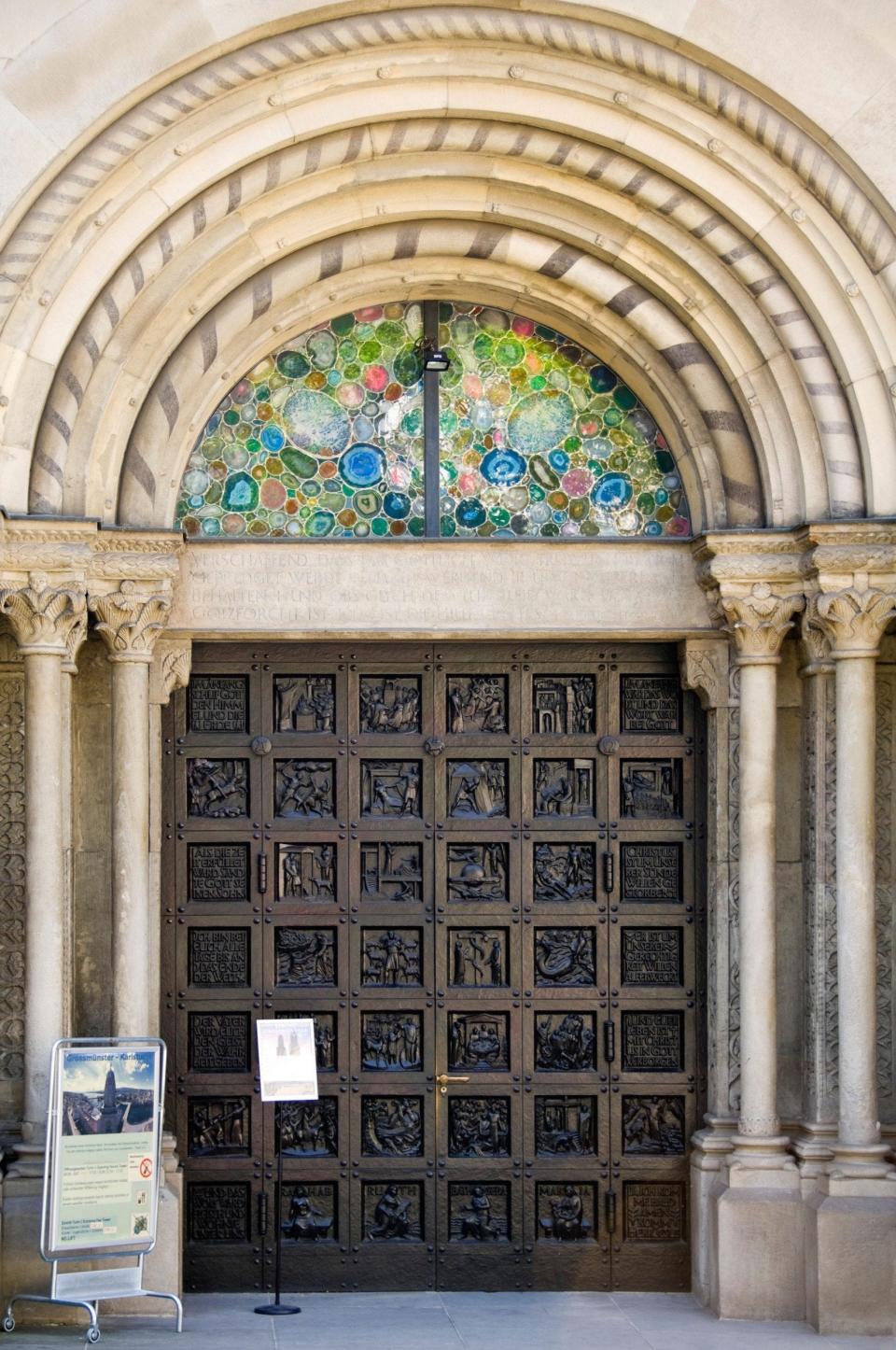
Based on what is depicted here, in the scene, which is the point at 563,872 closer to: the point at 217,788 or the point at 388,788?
the point at 388,788

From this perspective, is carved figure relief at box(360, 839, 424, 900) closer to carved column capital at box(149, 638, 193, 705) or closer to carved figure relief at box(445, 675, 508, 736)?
carved figure relief at box(445, 675, 508, 736)

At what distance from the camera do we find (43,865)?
9.92m

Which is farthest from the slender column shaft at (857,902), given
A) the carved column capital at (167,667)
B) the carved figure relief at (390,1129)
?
the carved column capital at (167,667)

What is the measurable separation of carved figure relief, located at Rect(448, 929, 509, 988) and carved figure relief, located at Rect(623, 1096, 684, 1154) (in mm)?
917

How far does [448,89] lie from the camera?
10.1 m

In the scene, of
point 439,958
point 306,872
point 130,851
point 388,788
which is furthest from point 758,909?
point 130,851

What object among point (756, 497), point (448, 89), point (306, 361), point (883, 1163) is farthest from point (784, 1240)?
point (448, 89)

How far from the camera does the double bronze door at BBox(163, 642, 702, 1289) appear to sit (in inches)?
423

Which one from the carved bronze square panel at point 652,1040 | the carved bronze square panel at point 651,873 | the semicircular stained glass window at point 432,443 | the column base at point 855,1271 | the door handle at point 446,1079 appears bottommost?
the column base at point 855,1271

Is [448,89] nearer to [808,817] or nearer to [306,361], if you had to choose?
Answer: [306,361]

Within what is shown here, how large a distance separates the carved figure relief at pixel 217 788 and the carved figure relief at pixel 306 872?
313mm

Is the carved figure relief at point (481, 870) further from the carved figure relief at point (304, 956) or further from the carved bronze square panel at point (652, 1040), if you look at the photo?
the carved bronze square panel at point (652, 1040)

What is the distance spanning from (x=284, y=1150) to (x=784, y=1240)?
2.50 metres

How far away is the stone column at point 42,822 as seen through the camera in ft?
32.4
